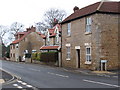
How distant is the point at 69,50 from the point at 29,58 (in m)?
22.2

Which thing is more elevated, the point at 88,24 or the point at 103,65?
the point at 88,24

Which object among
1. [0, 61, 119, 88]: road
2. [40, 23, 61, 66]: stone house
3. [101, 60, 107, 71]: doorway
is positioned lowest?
[0, 61, 119, 88]: road

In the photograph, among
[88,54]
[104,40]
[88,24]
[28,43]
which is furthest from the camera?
[28,43]

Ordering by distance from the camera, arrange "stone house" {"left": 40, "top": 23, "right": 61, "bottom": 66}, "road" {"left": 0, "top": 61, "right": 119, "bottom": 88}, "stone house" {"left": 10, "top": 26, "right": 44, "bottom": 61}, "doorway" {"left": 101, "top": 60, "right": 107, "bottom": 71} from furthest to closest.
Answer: "stone house" {"left": 10, "top": 26, "right": 44, "bottom": 61}, "stone house" {"left": 40, "top": 23, "right": 61, "bottom": 66}, "doorway" {"left": 101, "top": 60, "right": 107, "bottom": 71}, "road" {"left": 0, "top": 61, "right": 119, "bottom": 88}

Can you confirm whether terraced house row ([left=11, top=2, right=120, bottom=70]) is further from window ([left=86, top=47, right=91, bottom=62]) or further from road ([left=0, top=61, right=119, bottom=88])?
road ([left=0, top=61, right=119, bottom=88])

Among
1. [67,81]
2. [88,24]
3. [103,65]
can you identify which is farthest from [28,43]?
[67,81]

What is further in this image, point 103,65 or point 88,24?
point 88,24

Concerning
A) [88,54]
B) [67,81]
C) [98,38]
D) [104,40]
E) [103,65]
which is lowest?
[67,81]

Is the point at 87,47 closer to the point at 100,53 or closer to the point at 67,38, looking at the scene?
the point at 100,53

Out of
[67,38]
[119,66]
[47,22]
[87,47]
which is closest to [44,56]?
[67,38]

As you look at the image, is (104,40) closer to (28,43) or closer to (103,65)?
(103,65)

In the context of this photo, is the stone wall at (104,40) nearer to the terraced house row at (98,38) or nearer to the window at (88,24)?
the terraced house row at (98,38)

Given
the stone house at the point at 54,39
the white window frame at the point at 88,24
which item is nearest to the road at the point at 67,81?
the white window frame at the point at 88,24

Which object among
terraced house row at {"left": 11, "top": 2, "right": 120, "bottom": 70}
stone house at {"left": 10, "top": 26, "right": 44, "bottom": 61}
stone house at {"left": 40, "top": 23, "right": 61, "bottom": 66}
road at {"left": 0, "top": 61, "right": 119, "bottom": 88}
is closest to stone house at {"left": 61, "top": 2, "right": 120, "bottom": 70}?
terraced house row at {"left": 11, "top": 2, "right": 120, "bottom": 70}
